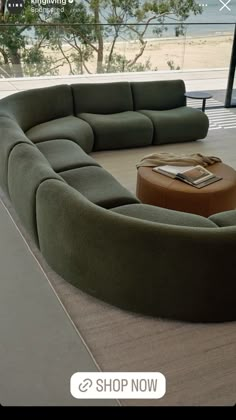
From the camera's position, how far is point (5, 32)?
5.86 m

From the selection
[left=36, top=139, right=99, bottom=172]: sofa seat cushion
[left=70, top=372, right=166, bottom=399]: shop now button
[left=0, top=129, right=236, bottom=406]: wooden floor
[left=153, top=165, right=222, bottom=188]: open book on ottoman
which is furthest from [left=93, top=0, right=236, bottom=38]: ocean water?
[left=70, top=372, right=166, bottom=399]: shop now button

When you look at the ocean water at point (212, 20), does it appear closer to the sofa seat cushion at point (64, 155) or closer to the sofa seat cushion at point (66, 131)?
the sofa seat cushion at point (66, 131)

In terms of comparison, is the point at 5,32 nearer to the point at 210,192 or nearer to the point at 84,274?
the point at 210,192

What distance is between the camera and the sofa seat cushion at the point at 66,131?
4480mm

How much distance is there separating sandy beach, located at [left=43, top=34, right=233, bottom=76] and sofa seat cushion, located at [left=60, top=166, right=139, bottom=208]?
10.6 feet

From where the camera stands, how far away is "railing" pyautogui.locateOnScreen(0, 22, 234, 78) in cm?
603

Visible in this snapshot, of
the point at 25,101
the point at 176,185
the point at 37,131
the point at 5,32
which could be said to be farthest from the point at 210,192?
the point at 5,32

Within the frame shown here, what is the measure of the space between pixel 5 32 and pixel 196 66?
9.39ft

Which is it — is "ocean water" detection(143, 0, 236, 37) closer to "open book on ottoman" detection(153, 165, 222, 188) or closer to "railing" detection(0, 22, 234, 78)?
"railing" detection(0, 22, 234, 78)

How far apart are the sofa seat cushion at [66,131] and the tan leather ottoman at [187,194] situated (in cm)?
119

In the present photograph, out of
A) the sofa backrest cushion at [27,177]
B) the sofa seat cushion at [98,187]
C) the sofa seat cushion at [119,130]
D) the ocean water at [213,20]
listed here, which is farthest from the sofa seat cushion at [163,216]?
the ocean water at [213,20]

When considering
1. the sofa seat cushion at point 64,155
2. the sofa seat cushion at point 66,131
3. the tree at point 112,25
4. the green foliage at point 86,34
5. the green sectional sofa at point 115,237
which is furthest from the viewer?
the tree at point 112,25

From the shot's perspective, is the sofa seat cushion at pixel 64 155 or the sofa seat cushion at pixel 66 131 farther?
the sofa seat cushion at pixel 66 131

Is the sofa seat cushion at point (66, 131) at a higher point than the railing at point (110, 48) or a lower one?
lower
